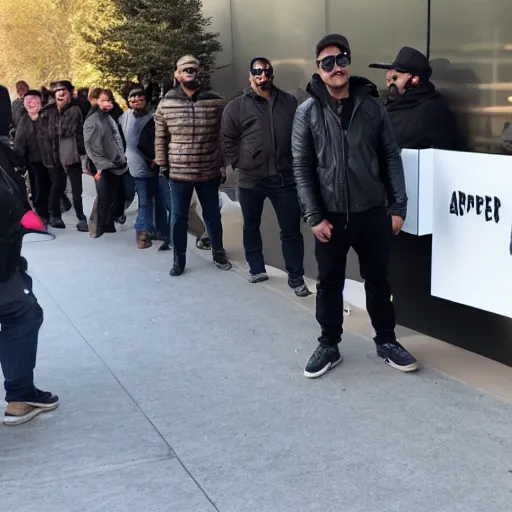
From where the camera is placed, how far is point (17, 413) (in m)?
4.11

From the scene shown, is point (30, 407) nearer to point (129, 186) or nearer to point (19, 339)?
point (19, 339)

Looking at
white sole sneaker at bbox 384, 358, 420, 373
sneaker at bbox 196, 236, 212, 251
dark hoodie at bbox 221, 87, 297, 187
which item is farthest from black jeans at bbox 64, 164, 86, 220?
white sole sneaker at bbox 384, 358, 420, 373

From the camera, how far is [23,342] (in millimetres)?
4000

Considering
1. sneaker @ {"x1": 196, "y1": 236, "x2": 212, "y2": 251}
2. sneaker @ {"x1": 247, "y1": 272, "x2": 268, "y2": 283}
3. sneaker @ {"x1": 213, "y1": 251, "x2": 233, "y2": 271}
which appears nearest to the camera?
sneaker @ {"x1": 247, "y1": 272, "x2": 268, "y2": 283}

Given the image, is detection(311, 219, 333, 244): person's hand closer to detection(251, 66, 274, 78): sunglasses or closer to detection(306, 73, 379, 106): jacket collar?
Answer: detection(306, 73, 379, 106): jacket collar

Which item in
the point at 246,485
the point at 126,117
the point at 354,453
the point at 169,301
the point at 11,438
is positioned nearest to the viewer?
the point at 246,485

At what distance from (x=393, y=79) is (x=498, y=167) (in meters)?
1.21

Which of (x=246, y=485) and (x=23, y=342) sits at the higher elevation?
(x=23, y=342)

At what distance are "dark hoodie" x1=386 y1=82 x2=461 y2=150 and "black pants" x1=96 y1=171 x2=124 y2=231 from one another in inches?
181

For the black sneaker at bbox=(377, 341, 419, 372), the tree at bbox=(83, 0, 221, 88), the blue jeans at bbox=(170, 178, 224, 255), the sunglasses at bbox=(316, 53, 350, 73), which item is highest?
the tree at bbox=(83, 0, 221, 88)

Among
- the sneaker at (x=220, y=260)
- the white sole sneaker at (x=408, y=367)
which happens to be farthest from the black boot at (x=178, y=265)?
the white sole sneaker at (x=408, y=367)

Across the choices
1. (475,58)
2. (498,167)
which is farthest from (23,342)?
(475,58)

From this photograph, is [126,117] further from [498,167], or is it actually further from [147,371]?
[498,167]

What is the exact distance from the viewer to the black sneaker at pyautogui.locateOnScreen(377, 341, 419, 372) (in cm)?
455
